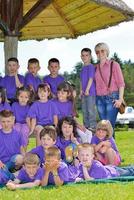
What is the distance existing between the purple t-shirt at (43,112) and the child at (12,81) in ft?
2.89

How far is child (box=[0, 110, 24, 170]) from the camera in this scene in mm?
8078

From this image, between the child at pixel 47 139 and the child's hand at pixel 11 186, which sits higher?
the child at pixel 47 139

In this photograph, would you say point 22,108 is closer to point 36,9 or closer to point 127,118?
point 36,9

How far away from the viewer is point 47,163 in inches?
281

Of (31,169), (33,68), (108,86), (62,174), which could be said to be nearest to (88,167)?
(62,174)

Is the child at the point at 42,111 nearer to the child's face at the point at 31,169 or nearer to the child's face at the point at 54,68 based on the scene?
the child's face at the point at 54,68

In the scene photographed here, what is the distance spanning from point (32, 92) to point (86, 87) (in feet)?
→ 3.84

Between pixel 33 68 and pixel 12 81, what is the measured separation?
0.56 m

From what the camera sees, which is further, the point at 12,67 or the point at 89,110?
the point at 89,110

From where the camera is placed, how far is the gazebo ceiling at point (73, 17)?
10750 mm

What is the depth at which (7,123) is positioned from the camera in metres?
8.21

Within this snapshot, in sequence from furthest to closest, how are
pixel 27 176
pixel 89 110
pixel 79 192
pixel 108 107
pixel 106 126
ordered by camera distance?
pixel 89 110 → pixel 108 107 → pixel 106 126 → pixel 27 176 → pixel 79 192

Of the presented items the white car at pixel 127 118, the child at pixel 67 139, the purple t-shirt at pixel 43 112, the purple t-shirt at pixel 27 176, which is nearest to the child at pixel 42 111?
the purple t-shirt at pixel 43 112

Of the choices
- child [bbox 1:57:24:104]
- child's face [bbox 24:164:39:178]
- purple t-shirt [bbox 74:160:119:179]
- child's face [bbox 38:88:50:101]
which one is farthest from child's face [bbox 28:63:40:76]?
child's face [bbox 24:164:39:178]
